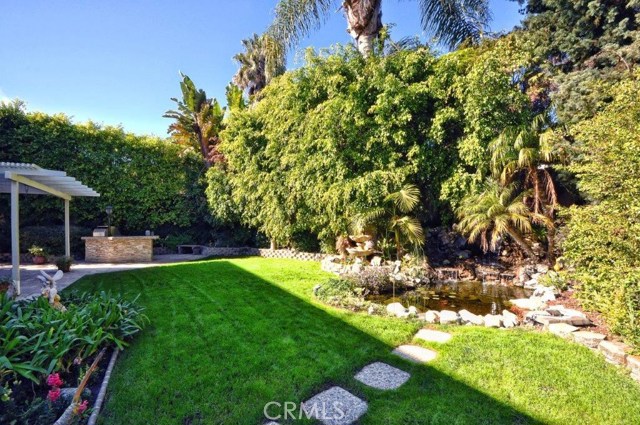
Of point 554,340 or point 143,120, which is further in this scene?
point 143,120

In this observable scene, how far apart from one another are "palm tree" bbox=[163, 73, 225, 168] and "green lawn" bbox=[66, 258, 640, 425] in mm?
13645

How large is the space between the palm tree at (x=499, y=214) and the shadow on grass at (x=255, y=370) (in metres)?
5.41

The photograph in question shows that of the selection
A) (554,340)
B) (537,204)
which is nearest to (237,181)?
(537,204)

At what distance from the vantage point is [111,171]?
15.5 m

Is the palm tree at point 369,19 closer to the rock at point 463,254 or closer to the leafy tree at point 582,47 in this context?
the leafy tree at point 582,47

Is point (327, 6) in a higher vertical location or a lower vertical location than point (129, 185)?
higher

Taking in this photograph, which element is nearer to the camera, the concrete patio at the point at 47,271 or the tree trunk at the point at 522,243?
the concrete patio at the point at 47,271

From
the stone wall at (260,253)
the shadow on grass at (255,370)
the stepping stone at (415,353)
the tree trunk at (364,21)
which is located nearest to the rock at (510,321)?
the stepping stone at (415,353)

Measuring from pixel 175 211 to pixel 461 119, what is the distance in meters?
13.8

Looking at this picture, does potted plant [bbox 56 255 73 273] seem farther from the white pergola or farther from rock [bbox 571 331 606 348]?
rock [bbox 571 331 606 348]

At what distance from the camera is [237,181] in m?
14.4

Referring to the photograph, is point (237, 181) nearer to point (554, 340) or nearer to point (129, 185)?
point (129, 185)

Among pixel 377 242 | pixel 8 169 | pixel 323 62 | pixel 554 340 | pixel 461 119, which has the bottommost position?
pixel 554 340

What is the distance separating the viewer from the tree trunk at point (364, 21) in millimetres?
10617
